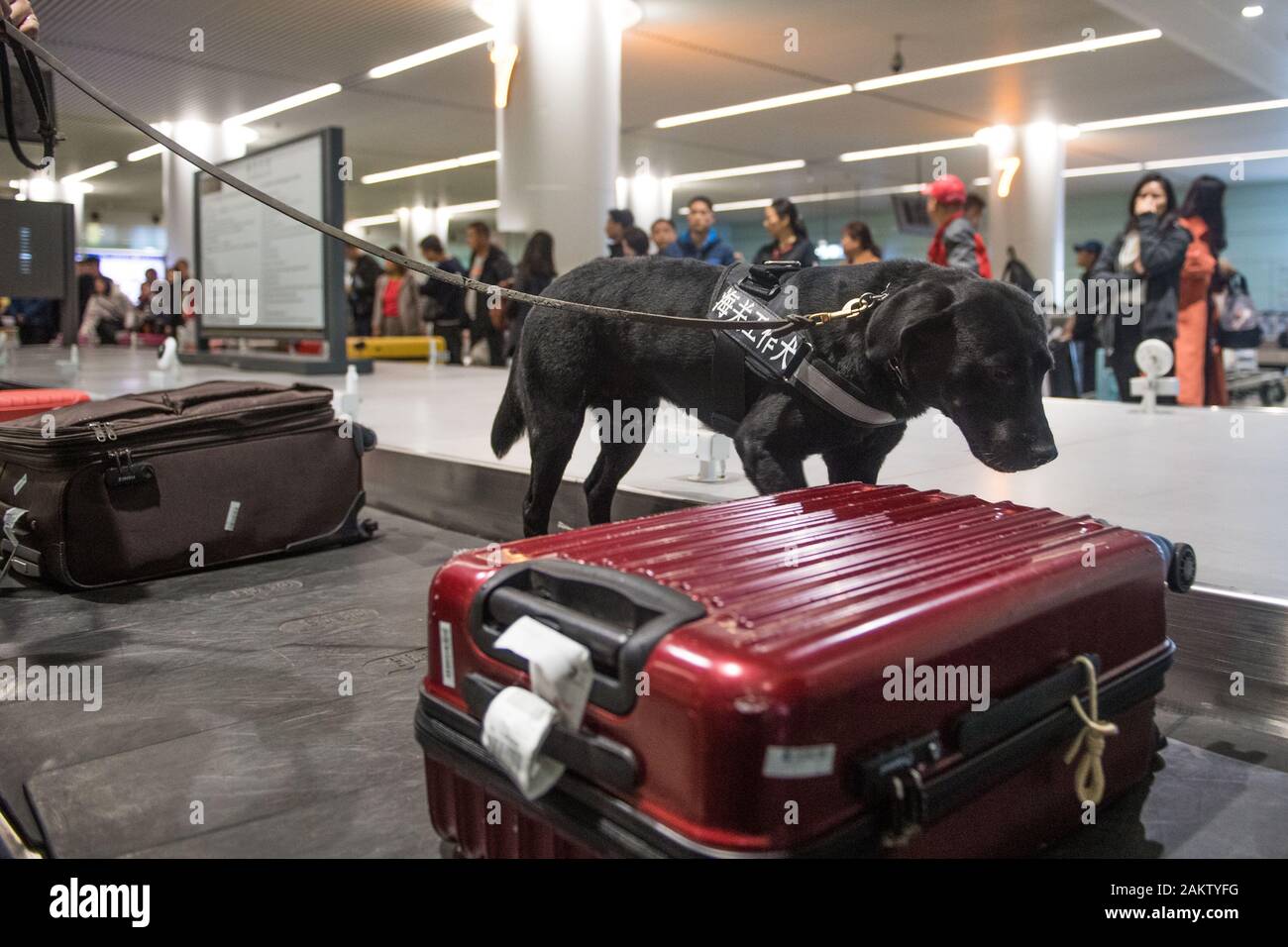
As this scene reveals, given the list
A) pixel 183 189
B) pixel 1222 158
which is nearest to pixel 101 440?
pixel 183 189

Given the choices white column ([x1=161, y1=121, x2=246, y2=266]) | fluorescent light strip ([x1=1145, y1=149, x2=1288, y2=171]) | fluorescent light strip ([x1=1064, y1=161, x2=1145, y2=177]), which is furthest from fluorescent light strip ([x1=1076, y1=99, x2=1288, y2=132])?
white column ([x1=161, y1=121, x2=246, y2=266])

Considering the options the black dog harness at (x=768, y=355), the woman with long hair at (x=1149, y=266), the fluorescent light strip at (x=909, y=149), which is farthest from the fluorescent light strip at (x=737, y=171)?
the black dog harness at (x=768, y=355)

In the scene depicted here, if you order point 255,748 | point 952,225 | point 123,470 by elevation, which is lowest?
point 255,748

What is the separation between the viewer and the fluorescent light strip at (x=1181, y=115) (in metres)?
14.0

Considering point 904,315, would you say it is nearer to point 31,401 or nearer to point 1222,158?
point 31,401

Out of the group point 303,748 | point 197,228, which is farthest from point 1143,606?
point 197,228

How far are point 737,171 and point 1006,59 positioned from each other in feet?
29.9

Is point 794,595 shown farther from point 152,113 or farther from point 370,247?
point 152,113

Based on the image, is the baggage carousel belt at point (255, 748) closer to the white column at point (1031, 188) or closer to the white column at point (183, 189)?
the white column at point (183, 189)

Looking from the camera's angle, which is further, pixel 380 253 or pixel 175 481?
pixel 175 481

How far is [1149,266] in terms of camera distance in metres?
5.54

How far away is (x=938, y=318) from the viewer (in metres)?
1.88

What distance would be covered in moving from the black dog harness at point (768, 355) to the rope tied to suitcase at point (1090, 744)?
820 millimetres
